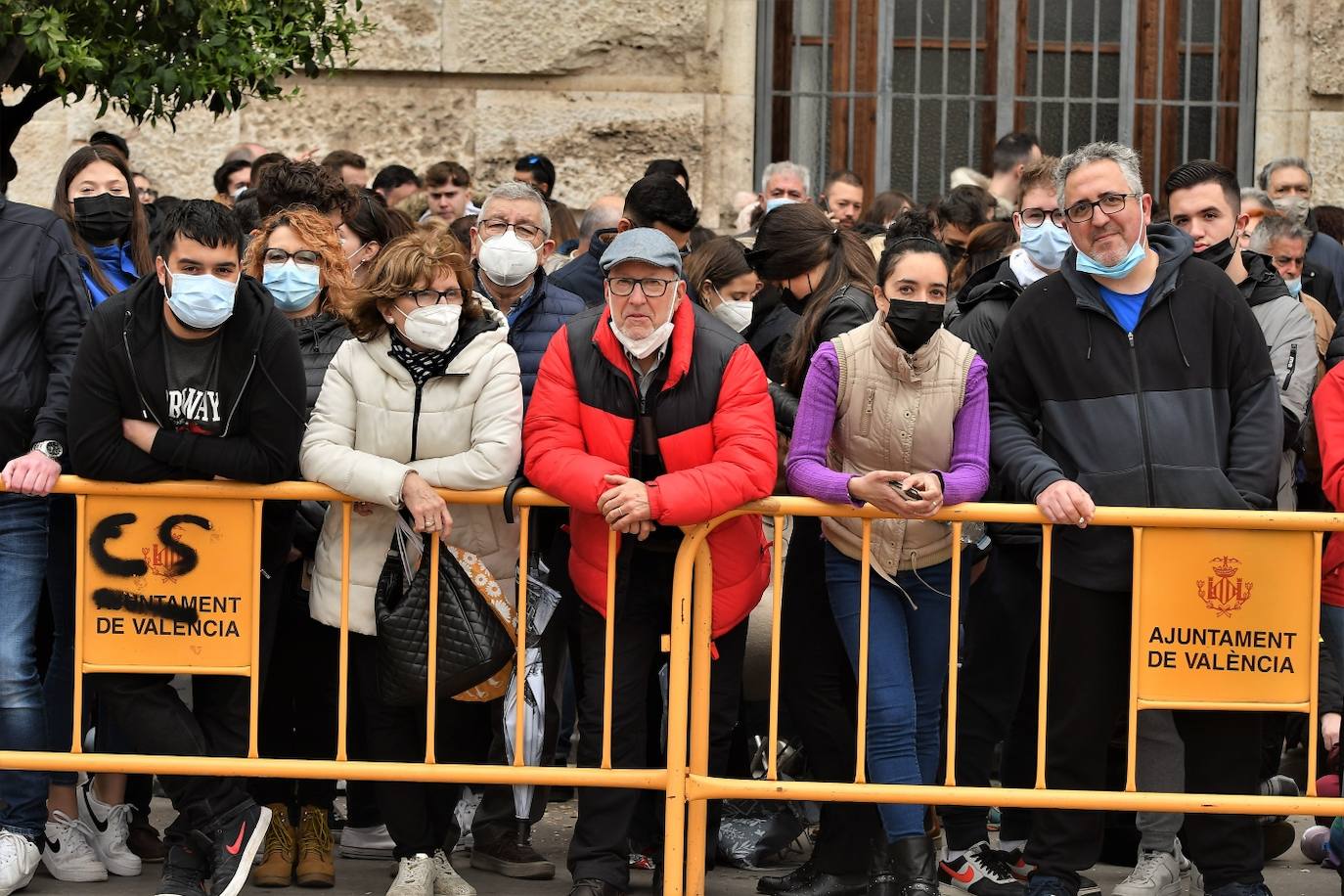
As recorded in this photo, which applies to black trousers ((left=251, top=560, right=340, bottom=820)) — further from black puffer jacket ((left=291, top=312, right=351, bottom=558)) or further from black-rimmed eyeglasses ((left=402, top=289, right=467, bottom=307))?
black-rimmed eyeglasses ((left=402, top=289, right=467, bottom=307))

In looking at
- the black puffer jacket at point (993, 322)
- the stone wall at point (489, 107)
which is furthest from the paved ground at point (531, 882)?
the stone wall at point (489, 107)

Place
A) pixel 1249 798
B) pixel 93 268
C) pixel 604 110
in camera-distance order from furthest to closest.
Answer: pixel 604 110, pixel 93 268, pixel 1249 798

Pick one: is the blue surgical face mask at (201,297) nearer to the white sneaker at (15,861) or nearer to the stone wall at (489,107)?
the white sneaker at (15,861)

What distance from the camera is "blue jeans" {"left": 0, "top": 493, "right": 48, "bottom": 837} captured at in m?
5.57

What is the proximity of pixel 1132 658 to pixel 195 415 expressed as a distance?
266 centimetres

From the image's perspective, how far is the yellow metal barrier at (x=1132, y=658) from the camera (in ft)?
17.0

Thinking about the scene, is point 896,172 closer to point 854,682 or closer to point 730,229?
point 730,229

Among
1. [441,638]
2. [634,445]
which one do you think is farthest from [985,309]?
[441,638]

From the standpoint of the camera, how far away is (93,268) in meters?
6.18

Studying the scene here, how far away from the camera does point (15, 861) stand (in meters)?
5.57

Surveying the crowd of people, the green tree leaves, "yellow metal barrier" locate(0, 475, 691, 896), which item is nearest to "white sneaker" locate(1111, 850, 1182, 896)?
the crowd of people

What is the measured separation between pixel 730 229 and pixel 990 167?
1.46 m

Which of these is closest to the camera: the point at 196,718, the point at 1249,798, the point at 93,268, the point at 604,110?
the point at 1249,798

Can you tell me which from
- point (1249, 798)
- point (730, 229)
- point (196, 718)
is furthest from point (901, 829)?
point (730, 229)
